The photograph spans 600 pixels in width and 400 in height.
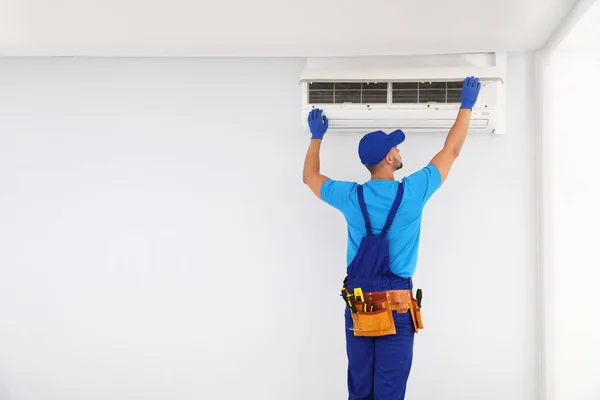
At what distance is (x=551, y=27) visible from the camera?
2912mm

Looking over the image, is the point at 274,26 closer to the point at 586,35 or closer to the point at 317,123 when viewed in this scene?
the point at 317,123

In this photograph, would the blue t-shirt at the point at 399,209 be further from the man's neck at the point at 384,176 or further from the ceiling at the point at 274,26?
the ceiling at the point at 274,26

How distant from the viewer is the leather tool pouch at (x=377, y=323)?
8.70ft

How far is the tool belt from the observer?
265cm

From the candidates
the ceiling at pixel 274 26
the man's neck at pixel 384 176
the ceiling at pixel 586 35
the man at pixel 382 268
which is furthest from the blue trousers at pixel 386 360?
the ceiling at pixel 586 35

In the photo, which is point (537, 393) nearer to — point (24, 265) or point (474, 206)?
point (474, 206)

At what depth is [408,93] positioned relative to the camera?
10.6 feet

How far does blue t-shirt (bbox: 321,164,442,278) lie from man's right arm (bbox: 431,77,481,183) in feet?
0.17

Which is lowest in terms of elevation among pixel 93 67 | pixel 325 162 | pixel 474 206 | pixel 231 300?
pixel 231 300

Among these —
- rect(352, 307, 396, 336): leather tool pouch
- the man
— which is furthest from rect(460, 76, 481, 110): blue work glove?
rect(352, 307, 396, 336): leather tool pouch

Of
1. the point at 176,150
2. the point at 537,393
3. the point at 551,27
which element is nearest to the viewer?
the point at 551,27

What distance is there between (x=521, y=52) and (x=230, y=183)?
1674 millimetres

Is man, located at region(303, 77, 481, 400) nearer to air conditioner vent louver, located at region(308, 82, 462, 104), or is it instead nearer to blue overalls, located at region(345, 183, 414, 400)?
blue overalls, located at region(345, 183, 414, 400)

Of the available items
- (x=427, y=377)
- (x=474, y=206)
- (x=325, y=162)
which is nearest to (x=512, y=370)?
(x=427, y=377)
